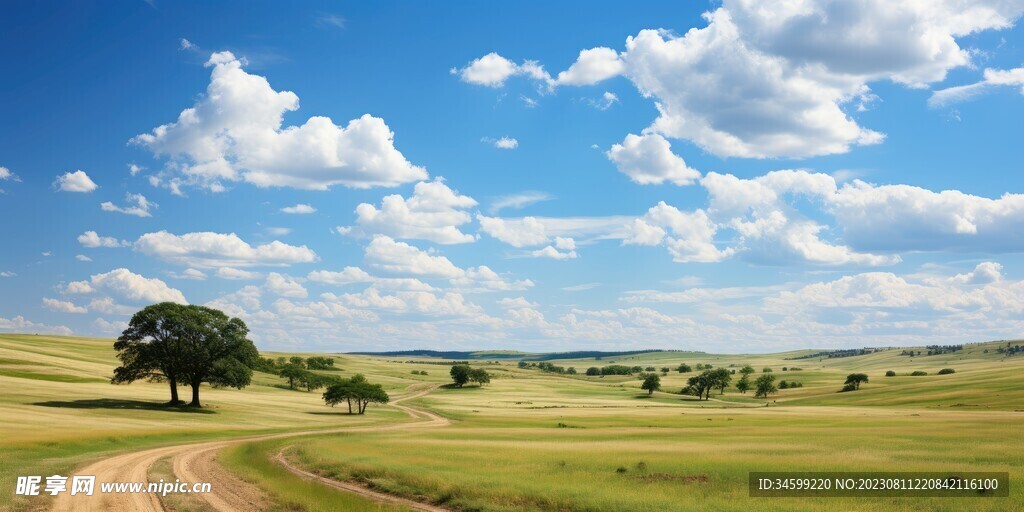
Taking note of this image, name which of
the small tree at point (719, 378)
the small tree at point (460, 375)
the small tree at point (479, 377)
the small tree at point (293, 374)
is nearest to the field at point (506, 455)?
the small tree at point (293, 374)

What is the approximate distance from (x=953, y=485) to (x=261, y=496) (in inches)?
1106

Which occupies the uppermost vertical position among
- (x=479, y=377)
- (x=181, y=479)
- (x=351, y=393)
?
(x=181, y=479)

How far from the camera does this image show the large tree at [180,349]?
81000mm

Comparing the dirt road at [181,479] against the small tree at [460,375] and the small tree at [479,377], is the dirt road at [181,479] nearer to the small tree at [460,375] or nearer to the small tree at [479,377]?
the small tree at [460,375]

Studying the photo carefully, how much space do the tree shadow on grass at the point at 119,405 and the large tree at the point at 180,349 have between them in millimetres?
2727

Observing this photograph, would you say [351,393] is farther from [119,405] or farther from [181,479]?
[181,479]

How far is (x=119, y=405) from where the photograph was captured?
2955 inches

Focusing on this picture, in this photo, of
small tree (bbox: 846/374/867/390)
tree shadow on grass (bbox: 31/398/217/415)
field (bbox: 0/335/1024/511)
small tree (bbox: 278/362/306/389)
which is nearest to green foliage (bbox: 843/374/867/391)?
small tree (bbox: 846/374/867/390)

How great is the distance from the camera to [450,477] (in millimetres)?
28375

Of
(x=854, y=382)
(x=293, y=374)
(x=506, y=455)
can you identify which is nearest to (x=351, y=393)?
(x=293, y=374)

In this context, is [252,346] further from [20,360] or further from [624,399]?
[624,399]

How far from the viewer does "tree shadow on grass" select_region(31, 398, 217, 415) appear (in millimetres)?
70500

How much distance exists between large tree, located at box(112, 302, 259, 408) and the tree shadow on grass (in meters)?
2.73

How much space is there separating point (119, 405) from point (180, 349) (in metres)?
9.78
